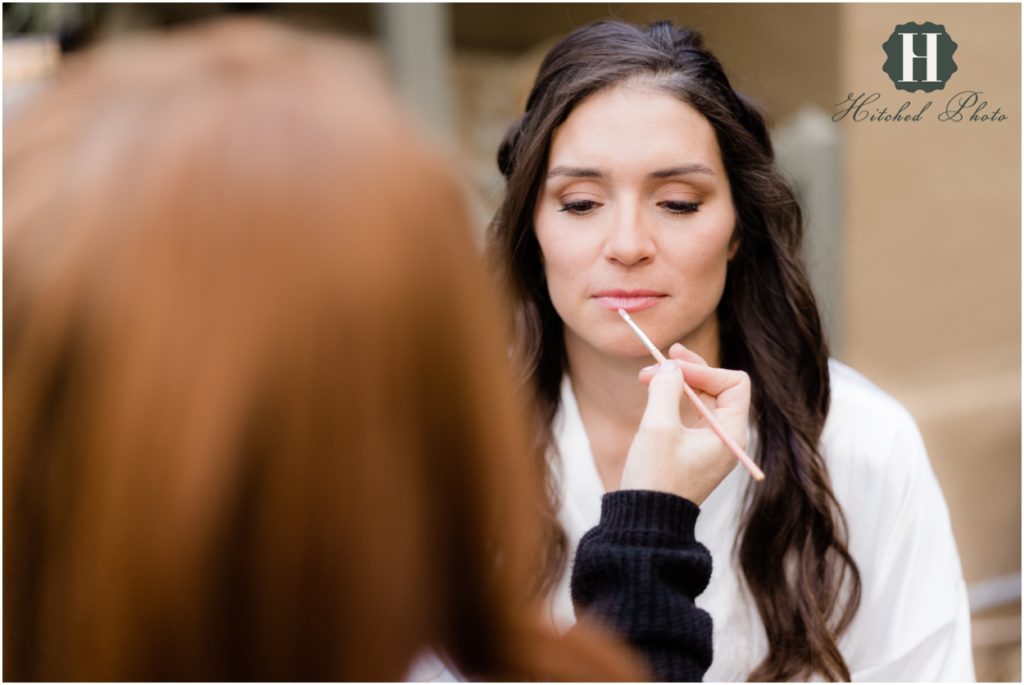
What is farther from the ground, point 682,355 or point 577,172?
point 577,172

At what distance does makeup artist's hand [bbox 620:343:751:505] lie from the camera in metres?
1.10

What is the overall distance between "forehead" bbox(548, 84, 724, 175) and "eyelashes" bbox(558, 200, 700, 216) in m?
0.06

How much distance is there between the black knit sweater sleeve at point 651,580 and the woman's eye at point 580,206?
1.83ft

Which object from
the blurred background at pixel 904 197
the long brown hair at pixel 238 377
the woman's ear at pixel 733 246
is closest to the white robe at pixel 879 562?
the woman's ear at pixel 733 246

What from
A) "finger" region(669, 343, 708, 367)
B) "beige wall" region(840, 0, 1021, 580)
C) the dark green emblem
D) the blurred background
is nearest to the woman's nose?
"finger" region(669, 343, 708, 367)

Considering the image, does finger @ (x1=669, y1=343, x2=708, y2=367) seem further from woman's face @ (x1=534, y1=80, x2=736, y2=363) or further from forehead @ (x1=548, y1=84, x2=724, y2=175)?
forehead @ (x1=548, y1=84, x2=724, y2=175)

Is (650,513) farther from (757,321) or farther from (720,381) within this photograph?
(757,321)

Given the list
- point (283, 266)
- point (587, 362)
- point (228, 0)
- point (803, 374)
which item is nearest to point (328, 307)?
point (283, 266)

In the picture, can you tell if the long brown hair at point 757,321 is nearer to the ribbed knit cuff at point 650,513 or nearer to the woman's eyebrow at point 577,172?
the woman's eyebrow at point 577,172

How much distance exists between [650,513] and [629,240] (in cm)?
51

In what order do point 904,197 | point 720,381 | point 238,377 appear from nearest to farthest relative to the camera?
point 238,377 → point 720,381 → point 904,197

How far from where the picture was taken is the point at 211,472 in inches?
25.1

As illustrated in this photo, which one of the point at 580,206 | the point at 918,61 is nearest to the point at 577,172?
the point at 580,206

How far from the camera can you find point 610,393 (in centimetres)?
164
